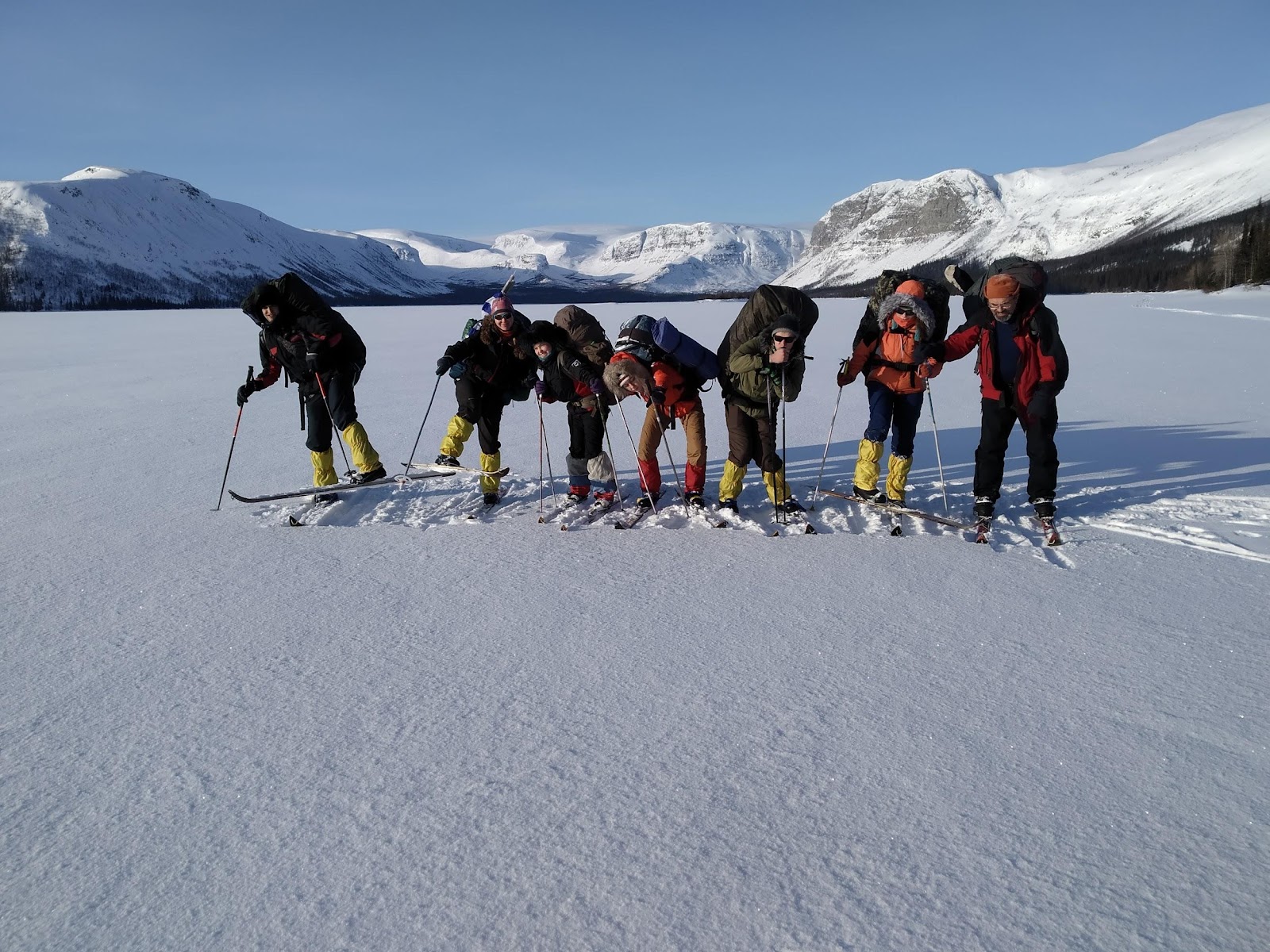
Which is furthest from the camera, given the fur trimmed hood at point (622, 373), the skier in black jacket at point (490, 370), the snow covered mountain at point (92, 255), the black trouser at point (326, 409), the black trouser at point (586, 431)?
the snow covered mountain at point (92, 255)

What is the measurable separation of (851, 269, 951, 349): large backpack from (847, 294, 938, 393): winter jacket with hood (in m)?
0.02

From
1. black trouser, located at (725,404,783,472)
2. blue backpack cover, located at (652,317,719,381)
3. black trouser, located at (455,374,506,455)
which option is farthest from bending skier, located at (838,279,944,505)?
black trouser, located at (455,374,506,455)

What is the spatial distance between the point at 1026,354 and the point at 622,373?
2797 millimetres

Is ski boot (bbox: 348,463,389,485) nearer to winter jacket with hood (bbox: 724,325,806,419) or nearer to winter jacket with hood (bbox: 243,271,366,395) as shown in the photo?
winter jacket with hood (bbox: 243,271,366,395)

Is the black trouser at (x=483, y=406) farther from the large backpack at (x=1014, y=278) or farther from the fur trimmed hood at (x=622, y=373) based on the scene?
the large backpack at (x=1014, y=278)

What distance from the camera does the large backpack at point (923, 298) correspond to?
5152 mm

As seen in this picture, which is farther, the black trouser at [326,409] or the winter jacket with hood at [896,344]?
the black trouser at [326,409]

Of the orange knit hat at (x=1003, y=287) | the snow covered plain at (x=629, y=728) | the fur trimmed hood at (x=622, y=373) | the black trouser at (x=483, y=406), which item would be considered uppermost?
the orange knit hat at (x=1003, y=287)

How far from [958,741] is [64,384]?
14344 mm

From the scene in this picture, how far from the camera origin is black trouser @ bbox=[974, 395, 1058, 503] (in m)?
4.89

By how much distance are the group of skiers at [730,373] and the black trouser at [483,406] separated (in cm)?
1

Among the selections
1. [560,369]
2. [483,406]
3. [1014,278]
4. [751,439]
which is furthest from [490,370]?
[1014,278]

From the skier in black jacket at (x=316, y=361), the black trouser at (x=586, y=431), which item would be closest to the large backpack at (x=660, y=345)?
the black trouser at (x=586, y=431)

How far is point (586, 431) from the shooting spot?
5.50m
